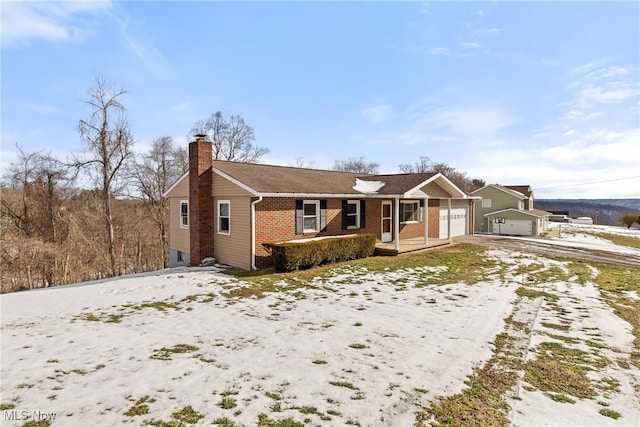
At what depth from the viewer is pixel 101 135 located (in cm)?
2200

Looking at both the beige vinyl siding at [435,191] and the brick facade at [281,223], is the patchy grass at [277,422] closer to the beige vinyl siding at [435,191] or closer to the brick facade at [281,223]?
the brick facade at [281,223]

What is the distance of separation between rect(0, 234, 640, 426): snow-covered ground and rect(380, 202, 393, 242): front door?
771 centimetres

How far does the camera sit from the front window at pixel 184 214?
1611cm

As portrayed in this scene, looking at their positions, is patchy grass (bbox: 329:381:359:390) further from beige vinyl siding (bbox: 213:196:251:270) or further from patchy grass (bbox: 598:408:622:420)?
beige vinyl siding (bbox: 213:196:251:270)

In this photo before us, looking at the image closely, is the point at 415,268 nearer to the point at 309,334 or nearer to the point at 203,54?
the point at 309,334

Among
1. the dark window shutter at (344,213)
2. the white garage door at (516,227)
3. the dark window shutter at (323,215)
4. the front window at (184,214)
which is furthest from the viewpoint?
the white garage door at (516,227)

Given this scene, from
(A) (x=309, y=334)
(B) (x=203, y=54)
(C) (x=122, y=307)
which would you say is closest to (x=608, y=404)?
(A) (x=309, y=334)

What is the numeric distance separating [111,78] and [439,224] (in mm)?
23107

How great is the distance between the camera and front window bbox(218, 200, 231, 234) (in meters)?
13.6

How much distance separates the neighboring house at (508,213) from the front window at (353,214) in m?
20.1

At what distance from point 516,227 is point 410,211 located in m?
17.8

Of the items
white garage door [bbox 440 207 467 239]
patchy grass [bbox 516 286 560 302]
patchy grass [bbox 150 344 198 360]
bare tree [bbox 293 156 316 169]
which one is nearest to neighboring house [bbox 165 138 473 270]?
white garage door [bbox 440 207 467 239]

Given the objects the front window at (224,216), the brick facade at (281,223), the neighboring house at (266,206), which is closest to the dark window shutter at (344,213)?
the neighboring house at (266,206)

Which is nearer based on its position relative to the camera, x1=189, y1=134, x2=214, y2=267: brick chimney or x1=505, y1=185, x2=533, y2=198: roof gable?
x1=189, y1=134, x2=214, y2=267: brick chimney
